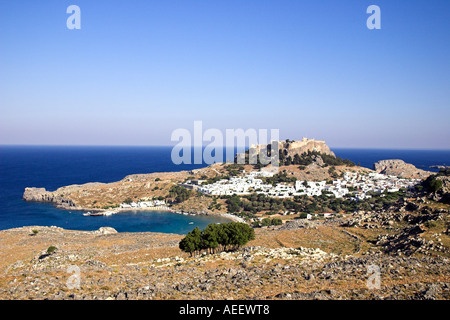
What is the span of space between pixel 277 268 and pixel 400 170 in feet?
367

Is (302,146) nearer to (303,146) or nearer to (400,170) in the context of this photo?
(303,146)

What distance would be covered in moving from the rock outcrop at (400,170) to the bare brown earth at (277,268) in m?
87.5

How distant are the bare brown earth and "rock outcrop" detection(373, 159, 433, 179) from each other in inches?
3445

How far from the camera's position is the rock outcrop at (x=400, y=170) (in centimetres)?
10411

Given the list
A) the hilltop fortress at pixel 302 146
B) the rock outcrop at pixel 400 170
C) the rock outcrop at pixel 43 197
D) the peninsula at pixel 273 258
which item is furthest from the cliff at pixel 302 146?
the rock outcrop at pixel 43 197

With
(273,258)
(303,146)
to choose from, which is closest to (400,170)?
(303,146)

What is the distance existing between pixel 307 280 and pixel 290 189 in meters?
61.9

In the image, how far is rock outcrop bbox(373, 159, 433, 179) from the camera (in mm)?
104113

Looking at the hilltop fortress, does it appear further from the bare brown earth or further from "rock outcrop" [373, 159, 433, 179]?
the bare brown earth

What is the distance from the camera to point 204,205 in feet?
233

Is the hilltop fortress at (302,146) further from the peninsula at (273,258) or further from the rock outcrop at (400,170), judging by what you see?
the peninsula at (273,258)
